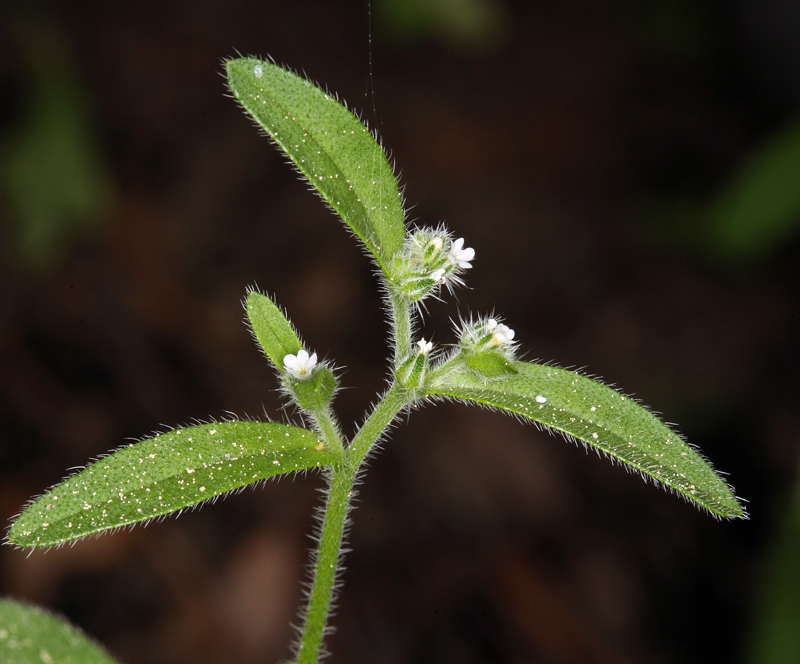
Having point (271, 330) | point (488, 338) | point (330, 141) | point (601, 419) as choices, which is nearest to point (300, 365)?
point (271, 330)

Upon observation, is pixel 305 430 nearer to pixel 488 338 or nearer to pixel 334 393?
pixel 334 393

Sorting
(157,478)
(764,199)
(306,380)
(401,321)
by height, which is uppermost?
(764,199)

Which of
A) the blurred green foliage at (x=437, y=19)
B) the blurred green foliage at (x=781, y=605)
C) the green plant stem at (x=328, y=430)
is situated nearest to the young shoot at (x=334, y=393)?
the green plant stem at (x=328, y=430)

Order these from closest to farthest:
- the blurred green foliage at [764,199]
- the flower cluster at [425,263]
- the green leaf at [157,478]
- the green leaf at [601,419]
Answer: the green leaf at [157,478]
the green leaf at [601,419]
the flower cluster at [425,263]
the blurred green foliage at [764,199]

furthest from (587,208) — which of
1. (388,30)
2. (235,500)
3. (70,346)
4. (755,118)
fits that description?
(70,346)

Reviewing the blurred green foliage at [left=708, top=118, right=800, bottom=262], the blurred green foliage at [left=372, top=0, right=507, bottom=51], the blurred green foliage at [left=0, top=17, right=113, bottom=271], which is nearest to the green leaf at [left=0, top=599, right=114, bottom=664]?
the blurred green foliage at [left=0, top=17, right=113, bottom=271]

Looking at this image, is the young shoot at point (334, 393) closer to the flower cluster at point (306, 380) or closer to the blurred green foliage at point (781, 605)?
the flower cluster at point (306, 380)

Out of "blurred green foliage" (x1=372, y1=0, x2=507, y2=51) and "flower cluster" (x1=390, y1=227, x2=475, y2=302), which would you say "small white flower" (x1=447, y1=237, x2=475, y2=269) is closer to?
"flower cluster" (x1=390, y1=227, x2=475, y2=302)
